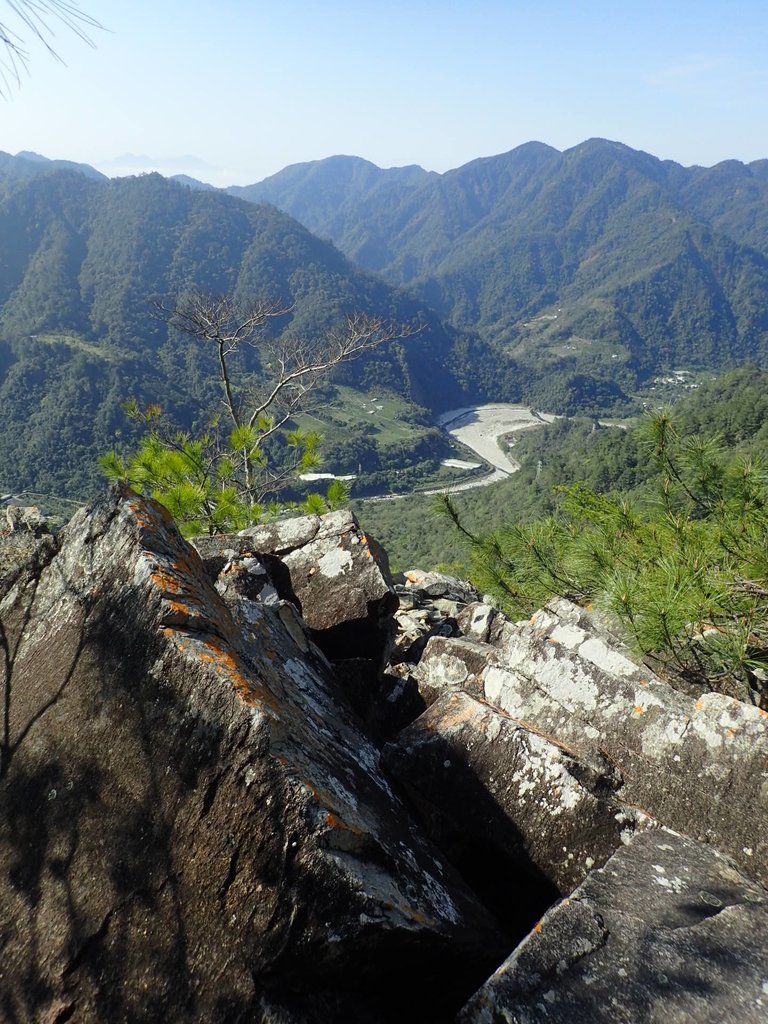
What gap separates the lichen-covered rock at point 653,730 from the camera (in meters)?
4.01

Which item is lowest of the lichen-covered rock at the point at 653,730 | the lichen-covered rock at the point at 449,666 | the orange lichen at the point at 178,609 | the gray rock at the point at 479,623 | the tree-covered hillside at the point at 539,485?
the tree-covered hillside at the point at 539,485

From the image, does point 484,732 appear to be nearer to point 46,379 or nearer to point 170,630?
point 170,630

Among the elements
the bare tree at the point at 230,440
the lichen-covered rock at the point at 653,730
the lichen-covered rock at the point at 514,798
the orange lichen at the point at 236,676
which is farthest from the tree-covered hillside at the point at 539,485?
the orange lichen at the point at 236,676

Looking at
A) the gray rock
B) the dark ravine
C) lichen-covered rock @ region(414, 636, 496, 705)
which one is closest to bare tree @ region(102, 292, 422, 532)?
the gray rock

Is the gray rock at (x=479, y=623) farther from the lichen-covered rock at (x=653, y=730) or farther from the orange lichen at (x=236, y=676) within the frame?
the orange lichen at (x=236, y=676)

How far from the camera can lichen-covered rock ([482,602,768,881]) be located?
13.1 ft

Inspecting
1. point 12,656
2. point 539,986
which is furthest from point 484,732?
point 12,656

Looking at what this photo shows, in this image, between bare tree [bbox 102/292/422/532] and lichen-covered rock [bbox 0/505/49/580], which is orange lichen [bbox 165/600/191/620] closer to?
lichen-covered rock [bbox 0/505/49/580]

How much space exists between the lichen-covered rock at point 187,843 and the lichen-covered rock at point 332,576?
2777mm

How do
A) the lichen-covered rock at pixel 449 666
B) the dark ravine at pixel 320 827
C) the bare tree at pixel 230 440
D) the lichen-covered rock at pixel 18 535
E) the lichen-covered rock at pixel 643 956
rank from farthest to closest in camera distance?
the bare tree at pixel 230 440 < the lichen-covered rock at pixel 449 666 < the lichen-covered rock at pixel 18 535 < the dark ravine at pixel 320 827 < the lichen-covered rock at pixel 643 956

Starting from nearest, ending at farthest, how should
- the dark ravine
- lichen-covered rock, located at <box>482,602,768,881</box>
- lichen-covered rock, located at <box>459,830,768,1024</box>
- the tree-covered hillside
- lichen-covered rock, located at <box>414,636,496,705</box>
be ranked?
lichen-covered rock, located at <box>459,830,768,1024</box>, the dark ravine, lichen-covered rock, located at <box>482,602,768,881</box>, lichen-covered rock, located at <box>414,636,496,705</box>, the tree-covered hillside

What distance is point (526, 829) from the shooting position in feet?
13.7

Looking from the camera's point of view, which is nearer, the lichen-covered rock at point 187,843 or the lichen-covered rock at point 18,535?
the lichen-covered rock at point 187,843

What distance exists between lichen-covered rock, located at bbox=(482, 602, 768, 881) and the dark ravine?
0.02 metres
